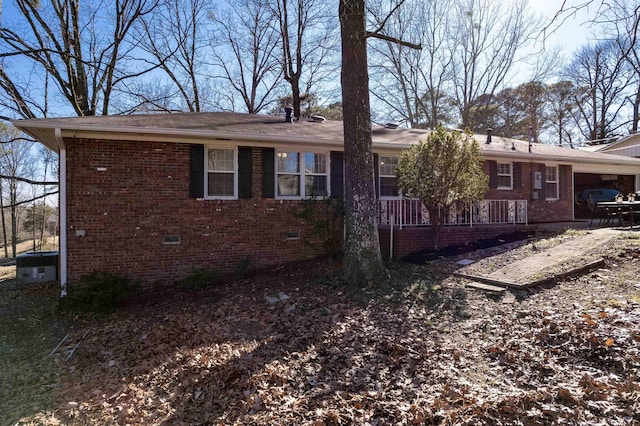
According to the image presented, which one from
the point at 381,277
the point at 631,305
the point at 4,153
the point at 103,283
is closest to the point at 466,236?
the point at 381,277

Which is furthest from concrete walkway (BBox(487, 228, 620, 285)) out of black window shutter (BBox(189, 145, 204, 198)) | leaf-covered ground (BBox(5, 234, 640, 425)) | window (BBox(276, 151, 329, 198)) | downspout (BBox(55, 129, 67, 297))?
downspout (BBox(55, 129, 67, 297))

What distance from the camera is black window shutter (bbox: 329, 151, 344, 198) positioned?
941cm

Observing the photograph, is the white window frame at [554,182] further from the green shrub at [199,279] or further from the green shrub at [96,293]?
the green shrub at [96,293]

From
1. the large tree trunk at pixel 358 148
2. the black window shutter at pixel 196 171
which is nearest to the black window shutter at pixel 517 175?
the large tree trunk at pixel 358 148

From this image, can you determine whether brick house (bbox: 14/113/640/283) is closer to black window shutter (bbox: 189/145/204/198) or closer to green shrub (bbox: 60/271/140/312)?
black window shutter (bbox: 189/145/204/198)

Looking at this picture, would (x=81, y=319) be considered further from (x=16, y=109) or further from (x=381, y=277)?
(x=16, y=109)

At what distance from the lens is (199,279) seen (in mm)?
7641

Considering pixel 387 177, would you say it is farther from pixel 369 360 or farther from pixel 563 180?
pixel 563 180

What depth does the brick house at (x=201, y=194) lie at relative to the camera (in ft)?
24.5

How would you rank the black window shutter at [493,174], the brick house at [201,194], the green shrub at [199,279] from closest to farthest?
the brick house at [201,194] < the green shrub at [199,279] < the black window shutter at [493,174]

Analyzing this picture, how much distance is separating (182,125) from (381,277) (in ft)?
18.0

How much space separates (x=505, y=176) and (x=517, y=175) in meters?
0.50

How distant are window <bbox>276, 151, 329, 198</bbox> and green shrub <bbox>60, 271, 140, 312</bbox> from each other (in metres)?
3.96

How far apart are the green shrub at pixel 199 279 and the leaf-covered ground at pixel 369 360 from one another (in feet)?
3.77
